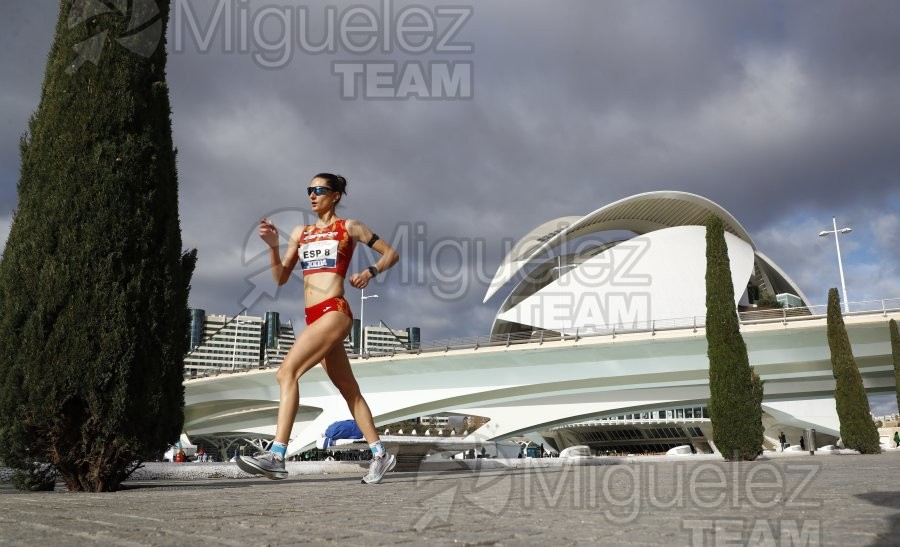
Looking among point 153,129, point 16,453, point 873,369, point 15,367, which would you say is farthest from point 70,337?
point 873,369

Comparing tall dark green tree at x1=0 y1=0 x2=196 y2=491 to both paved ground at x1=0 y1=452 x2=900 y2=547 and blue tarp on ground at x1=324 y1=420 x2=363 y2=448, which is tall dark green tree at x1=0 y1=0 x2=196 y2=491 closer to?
paved ground at x1=0 y1=452 x2=900 y2=547

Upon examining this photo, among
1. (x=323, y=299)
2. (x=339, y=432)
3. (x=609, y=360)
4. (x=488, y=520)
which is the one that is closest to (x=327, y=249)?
(x=323, y=299)

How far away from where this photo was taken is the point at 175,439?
19.8ft

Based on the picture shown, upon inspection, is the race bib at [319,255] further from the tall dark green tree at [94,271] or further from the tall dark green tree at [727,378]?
the tall dark green tree at [727,378]

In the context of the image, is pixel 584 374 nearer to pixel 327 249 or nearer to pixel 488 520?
pixel 327 249

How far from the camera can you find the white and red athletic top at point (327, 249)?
540cm

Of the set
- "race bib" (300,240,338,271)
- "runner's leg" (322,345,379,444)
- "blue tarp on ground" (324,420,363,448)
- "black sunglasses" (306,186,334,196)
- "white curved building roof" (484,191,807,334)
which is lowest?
"blue tarp on ground" (324,420,363,448)

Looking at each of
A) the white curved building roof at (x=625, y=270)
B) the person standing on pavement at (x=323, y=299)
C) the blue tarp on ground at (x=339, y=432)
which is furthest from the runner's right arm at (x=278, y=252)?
the white curved building roof at (x=625, y=270)

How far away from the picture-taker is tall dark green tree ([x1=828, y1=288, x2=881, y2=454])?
71.7 ft

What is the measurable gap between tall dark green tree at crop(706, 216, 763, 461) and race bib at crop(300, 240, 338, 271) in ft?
49.8

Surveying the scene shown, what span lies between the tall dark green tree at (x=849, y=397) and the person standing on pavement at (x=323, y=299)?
2183 cm

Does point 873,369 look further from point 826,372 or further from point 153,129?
point 153,129

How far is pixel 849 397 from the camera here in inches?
878

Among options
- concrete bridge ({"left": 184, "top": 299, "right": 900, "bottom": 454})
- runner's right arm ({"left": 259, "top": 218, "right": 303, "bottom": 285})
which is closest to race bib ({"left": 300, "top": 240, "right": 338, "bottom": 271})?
runner's right arm ({"left": 259, "top": 218, "right": 303, "bottom": 285})
